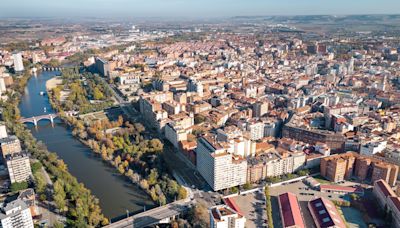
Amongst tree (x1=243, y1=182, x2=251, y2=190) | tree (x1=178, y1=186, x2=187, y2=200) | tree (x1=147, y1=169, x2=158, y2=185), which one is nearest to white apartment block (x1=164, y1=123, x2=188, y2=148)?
tree (x1=147, y1=169, x2=158, y2=185)

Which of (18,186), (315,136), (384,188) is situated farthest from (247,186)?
(18,186)

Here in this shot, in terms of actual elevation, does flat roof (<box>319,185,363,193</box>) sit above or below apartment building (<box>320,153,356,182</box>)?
below

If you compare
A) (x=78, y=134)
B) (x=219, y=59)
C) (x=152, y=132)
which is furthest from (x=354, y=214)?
(x=219, y=59)

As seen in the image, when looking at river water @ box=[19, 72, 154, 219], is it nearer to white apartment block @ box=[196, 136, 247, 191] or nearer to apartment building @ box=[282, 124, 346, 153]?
white apartment block @ box=[196, 136, 247, 191]

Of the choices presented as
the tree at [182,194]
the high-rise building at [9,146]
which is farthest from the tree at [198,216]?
the high-rise building at [9,146]

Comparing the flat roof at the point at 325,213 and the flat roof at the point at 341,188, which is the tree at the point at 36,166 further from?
the flat roof at the point at 341,188
